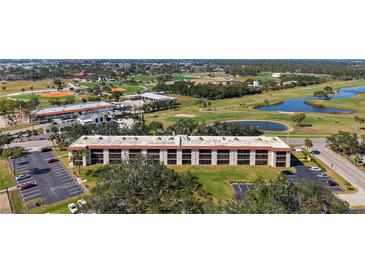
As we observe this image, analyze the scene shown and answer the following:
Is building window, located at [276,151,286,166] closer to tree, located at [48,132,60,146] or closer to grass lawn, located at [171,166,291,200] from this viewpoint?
grass lawn, located at [171,166,291,200]

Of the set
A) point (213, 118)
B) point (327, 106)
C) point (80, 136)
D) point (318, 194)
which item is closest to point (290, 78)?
point (327, 106)

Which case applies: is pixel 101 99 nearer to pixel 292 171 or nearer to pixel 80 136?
pixel 80 136

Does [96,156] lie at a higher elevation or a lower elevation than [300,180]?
higher

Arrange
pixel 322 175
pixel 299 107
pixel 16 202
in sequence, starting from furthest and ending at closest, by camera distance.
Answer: pixel 299 107 < pixel 322 175 < pixel 16 202

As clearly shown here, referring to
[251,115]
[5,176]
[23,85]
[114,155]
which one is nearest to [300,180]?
[114,155]

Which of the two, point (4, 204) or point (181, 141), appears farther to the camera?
point (181, 141)

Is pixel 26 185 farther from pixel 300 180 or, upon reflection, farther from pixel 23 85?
pixel 23 85
